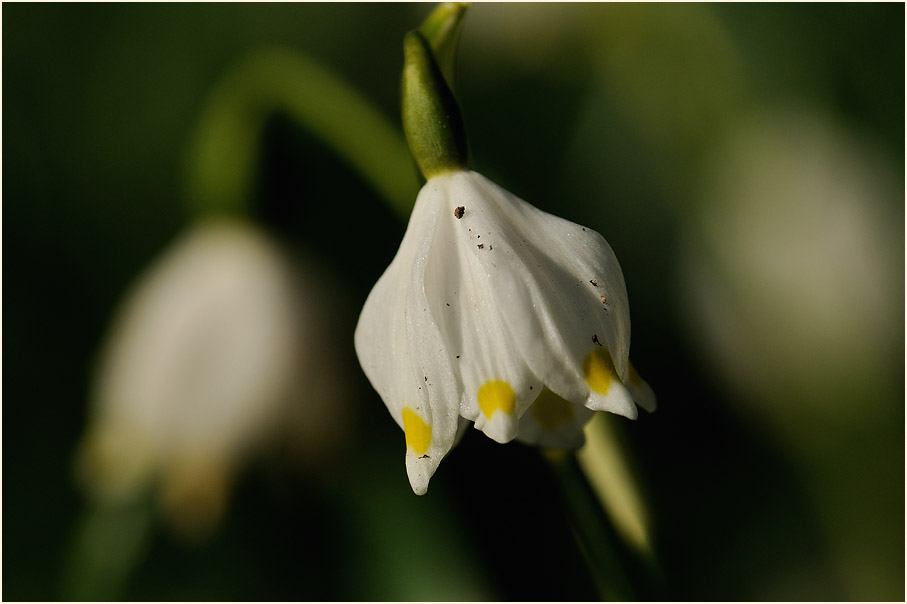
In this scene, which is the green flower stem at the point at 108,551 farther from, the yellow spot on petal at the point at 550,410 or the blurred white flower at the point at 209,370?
the yellow spot on petal at the point at 550,410

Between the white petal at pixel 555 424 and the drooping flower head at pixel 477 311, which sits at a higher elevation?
the drooping flower head at pixel 477 311

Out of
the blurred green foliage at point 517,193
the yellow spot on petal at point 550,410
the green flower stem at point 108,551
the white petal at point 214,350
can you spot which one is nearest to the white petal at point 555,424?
the yellow spot on petal at point 550,410

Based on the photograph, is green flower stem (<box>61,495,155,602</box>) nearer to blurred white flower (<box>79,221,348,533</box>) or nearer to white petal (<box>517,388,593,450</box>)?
blurred white flower (<box>79,221,348,533</box>)

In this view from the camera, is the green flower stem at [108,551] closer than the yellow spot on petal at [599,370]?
No

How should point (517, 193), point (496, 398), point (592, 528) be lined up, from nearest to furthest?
point (496, 398), point (592, 528), point (517, 193)

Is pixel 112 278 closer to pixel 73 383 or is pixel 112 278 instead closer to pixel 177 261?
pixel 73 383

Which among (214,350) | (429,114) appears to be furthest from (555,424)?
(214,350)

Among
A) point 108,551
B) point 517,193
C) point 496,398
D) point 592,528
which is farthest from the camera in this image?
point 108,551

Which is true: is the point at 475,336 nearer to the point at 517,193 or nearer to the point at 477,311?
the point at 477,311
